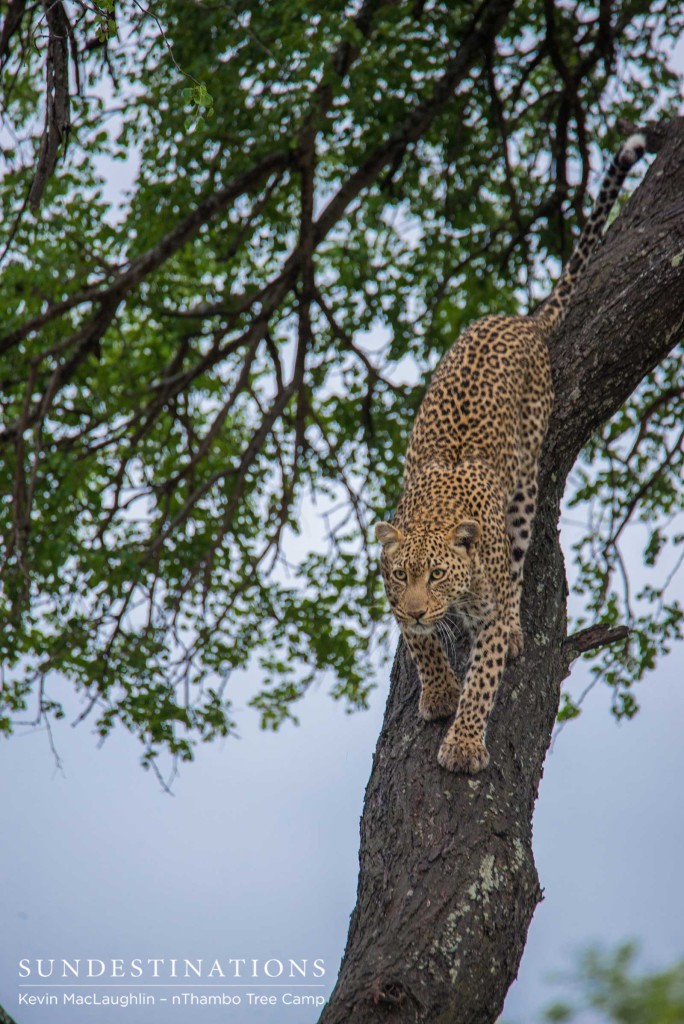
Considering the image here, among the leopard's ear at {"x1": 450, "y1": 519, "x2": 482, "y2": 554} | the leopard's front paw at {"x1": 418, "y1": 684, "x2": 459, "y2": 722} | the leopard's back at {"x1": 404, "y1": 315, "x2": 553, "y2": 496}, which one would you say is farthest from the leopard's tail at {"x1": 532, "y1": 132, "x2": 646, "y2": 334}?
the leopard's front paw at {"x1": 418, "y1": 684, "x2": 459, "y2": 722}

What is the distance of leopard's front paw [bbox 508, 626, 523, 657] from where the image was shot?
242 inches

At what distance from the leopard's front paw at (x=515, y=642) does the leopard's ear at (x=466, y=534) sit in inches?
19.4

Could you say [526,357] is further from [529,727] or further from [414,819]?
[414,819]

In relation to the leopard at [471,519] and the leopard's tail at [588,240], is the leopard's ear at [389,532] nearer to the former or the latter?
the leopard at [471,519]

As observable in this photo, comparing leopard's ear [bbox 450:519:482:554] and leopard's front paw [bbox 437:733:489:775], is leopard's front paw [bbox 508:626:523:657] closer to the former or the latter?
leopard's ear [bbox 450:519:482:554]

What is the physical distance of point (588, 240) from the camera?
24.8ft

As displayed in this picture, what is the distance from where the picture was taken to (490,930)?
4945 mm

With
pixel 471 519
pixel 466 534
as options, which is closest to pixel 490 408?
pixel 471 519

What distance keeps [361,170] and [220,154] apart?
44.3 inches

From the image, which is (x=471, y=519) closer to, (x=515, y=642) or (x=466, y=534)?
(x=466, y=534)

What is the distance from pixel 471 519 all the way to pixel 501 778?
1.19 metres

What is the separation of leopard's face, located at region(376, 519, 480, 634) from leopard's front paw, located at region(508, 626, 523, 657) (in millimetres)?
344

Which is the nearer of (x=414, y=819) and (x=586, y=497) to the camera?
(x=414, y=819)

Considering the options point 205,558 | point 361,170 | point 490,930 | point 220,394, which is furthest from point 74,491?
point 490,930
